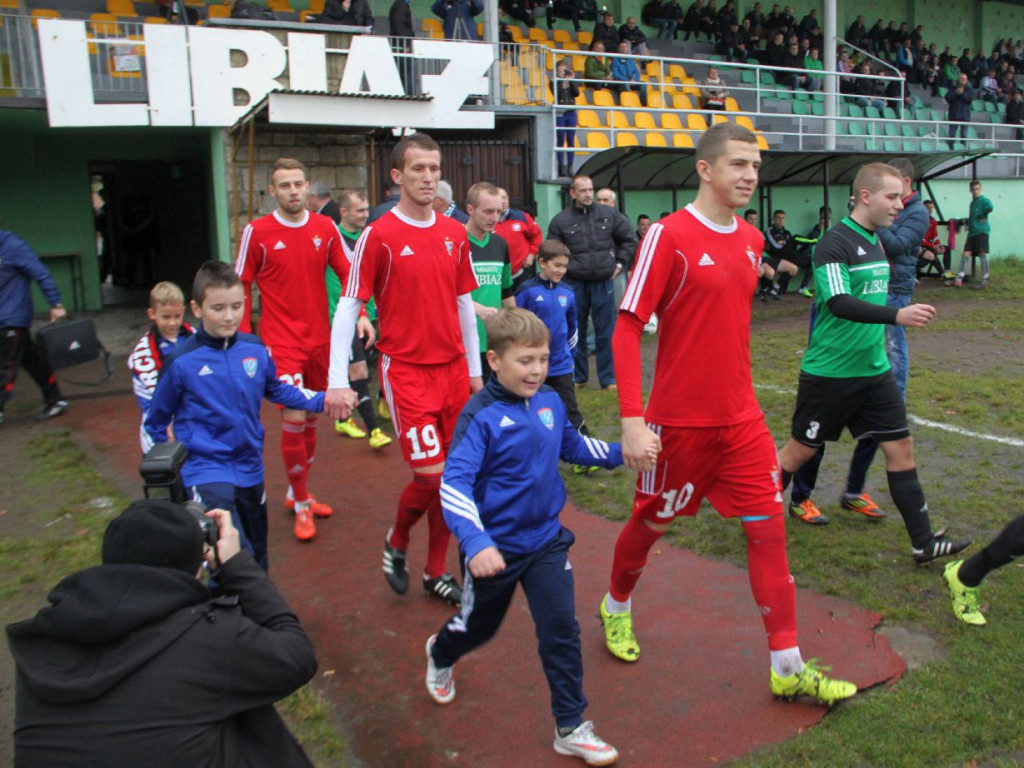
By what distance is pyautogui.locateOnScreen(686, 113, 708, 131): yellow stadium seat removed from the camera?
18573 mm

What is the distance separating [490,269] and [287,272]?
1.63m

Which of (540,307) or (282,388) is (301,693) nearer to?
(282,388)

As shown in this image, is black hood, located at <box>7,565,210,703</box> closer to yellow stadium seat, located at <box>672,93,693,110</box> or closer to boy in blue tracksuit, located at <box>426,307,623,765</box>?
boy in blue tracksuit, located at <box>426,307,623,765</box>

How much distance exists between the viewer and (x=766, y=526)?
374 cm

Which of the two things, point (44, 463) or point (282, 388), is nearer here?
point (282, 388)

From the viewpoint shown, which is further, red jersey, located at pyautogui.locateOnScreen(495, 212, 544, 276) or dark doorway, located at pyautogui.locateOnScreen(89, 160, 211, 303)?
dark doorway, located at pyautogui.locateOnScreen(89, 160, 211, 303)

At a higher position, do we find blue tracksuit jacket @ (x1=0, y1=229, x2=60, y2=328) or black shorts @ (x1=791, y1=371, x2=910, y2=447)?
blue tracksuit jacket @ (x1=0, y1=229, x2=60, y2=328)

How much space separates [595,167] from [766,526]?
1096cm

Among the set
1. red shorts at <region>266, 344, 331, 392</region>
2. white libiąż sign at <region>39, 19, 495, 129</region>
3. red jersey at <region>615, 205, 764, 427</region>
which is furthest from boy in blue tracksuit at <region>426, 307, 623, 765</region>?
white libiąż sign at <region>39, 19, 495, 129</region>

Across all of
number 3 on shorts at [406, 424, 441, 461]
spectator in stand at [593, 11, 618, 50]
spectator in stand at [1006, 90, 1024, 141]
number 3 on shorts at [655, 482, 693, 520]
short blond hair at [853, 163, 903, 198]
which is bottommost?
number 3 on shorts at [655, 482, 693, 520]

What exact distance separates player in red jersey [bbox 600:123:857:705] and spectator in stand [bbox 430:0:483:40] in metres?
13.3

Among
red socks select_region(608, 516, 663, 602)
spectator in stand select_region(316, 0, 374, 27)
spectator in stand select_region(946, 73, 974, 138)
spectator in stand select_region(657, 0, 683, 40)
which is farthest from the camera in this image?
spectator in stand select_region(946, 73, 974, 138)

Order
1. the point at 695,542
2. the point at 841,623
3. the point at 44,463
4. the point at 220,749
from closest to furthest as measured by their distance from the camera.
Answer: the point at 220,749 → the point at 841,623 → the point at 695,542 → the point at 44,463

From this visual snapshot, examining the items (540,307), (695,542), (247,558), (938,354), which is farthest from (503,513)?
(938,354)
